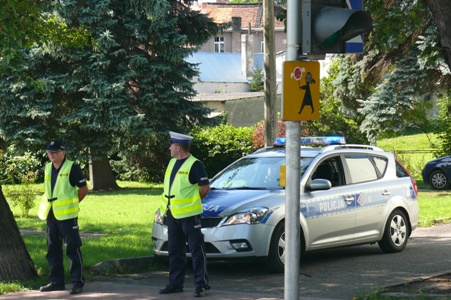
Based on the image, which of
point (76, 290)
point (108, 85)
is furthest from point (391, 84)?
point (76, 290)

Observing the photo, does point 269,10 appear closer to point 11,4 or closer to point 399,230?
point 399,230

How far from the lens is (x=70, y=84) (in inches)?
1133

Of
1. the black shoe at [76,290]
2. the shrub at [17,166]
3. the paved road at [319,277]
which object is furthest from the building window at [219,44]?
the black shoe at [76,290]

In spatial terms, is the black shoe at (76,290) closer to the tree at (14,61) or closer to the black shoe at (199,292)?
the tree at (14,61)

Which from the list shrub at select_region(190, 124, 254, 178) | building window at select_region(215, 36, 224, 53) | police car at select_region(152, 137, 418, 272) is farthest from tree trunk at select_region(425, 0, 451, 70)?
building window at select_region(215, 36, 224, 53)

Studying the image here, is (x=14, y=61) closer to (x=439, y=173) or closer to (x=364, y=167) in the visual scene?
(x=364, y=167)

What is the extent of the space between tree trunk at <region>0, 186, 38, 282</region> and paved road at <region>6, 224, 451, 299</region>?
0.71 metres

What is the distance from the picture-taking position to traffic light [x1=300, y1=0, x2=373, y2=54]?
6707 mm

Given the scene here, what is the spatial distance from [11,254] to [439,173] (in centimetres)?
2075

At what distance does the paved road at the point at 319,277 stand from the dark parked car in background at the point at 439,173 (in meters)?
14.5

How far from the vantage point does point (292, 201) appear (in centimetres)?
675

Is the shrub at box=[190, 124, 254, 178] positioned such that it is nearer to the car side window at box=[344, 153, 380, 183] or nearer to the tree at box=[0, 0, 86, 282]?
the tree at box=[0, 0, 86, 282]

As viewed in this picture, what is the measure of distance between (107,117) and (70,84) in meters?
1.58

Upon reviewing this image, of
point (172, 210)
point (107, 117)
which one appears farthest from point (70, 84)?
point (172, 210)
